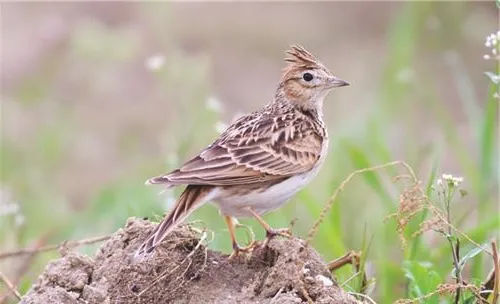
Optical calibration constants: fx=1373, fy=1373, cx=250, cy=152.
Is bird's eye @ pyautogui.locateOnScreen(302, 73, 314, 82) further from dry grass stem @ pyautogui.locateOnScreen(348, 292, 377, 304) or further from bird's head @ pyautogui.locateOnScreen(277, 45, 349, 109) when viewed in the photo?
dry grass stem @ pyautogui.locateOnScreen(348, 292, 377, 304)

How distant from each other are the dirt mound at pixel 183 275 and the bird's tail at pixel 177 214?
0.11m

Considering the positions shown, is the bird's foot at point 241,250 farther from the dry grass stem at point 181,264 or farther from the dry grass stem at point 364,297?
the dry grass stem at point 364,297

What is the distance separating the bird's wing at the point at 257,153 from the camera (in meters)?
5.60

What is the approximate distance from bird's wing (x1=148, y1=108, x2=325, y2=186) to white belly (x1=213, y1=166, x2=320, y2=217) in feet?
0.15

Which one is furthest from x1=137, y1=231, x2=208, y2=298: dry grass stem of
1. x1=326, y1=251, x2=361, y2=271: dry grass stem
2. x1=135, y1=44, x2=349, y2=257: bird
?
x1=326, y1=251, x2=361, y2=271: dry grass stem

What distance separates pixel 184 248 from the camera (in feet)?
17.4

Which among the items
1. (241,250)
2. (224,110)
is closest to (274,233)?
(241,250)

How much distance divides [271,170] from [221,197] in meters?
0.31

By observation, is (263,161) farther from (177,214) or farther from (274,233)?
(177,214)

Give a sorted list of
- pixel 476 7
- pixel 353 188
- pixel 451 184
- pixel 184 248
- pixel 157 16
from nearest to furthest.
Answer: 1. pixel 451 184
2. pixel 184 248
3. pixel 353 188
4. pixel 157 16
5. pixel 476 7

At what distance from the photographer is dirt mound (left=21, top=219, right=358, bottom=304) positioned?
196 inches

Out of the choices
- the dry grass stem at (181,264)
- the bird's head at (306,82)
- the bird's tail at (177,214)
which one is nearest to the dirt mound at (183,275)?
the dry grass stem at (181,264)

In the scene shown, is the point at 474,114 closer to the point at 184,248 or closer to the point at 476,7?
the point at 184,248

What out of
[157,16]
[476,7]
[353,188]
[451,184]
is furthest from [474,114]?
[476,7]
